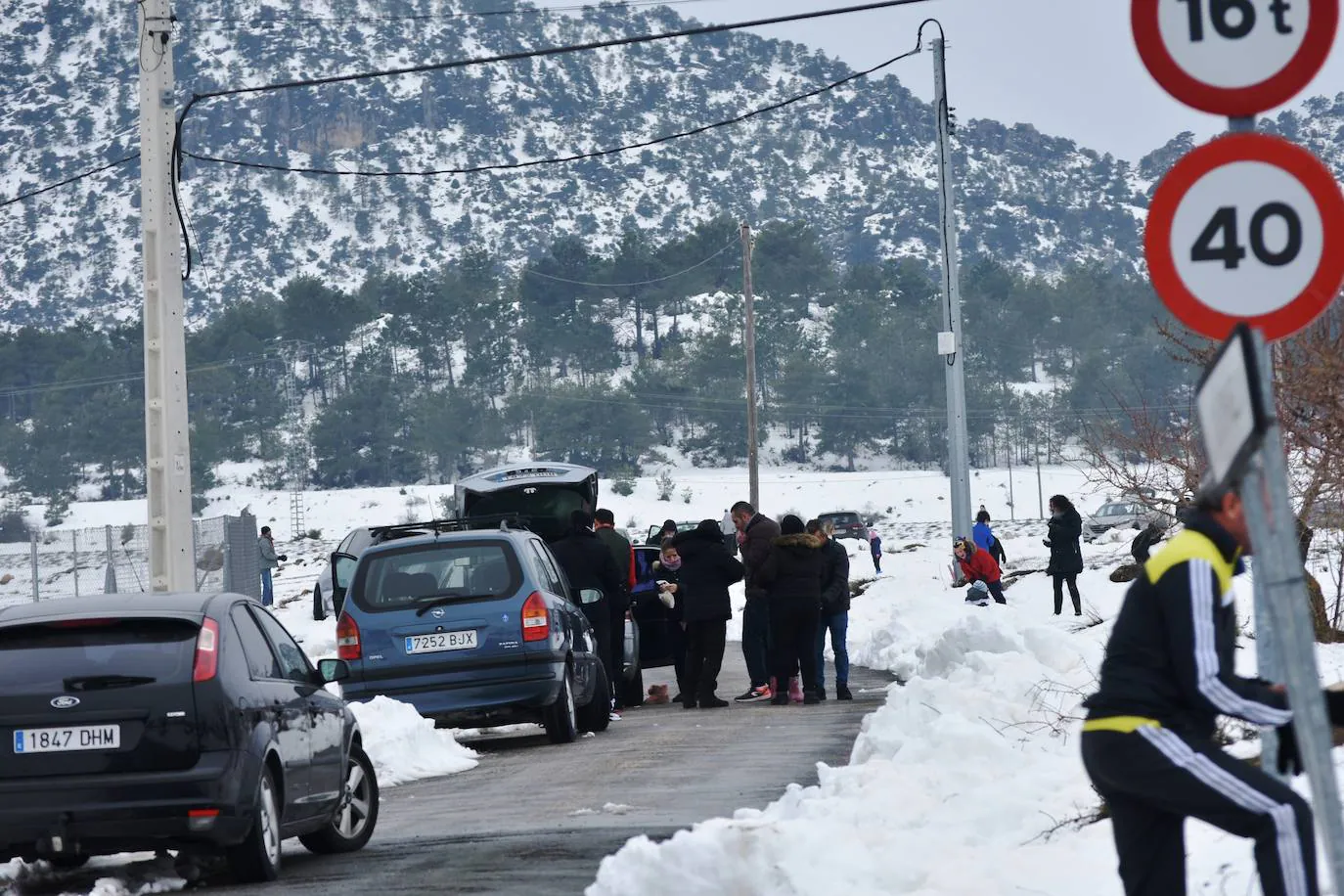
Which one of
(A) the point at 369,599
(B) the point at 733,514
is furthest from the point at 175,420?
(B) the point at 733,514

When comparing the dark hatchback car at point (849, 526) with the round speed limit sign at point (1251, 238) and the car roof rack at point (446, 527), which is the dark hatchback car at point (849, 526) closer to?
the car roof rack at point (446, 527)

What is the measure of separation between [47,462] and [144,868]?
12021 cm

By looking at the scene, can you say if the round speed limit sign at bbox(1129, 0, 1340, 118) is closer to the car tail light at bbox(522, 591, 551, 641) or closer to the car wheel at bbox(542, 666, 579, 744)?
the car tail light at bbox(522, 591, 551, 641)

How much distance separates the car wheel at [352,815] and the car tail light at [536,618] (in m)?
4.65

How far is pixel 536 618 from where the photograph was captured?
15.2m

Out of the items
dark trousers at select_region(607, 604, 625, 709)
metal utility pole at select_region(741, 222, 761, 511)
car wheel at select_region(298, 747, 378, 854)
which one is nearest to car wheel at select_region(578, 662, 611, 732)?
dark trousers at select_region(607, 604, 625, 709)

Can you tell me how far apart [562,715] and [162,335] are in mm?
4959

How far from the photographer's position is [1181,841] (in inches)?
205

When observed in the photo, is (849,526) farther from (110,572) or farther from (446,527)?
(446,527)

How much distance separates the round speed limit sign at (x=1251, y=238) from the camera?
4.57m

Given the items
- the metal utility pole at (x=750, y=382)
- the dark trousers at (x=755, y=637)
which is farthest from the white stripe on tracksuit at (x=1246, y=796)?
the metal utility pole at (x=750, y=382)

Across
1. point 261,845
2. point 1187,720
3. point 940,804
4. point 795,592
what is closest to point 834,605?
point 795,592

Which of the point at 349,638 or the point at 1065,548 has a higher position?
the point at 1065,548

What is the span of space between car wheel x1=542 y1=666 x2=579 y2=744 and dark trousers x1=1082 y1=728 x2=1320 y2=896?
10365 millimetres
